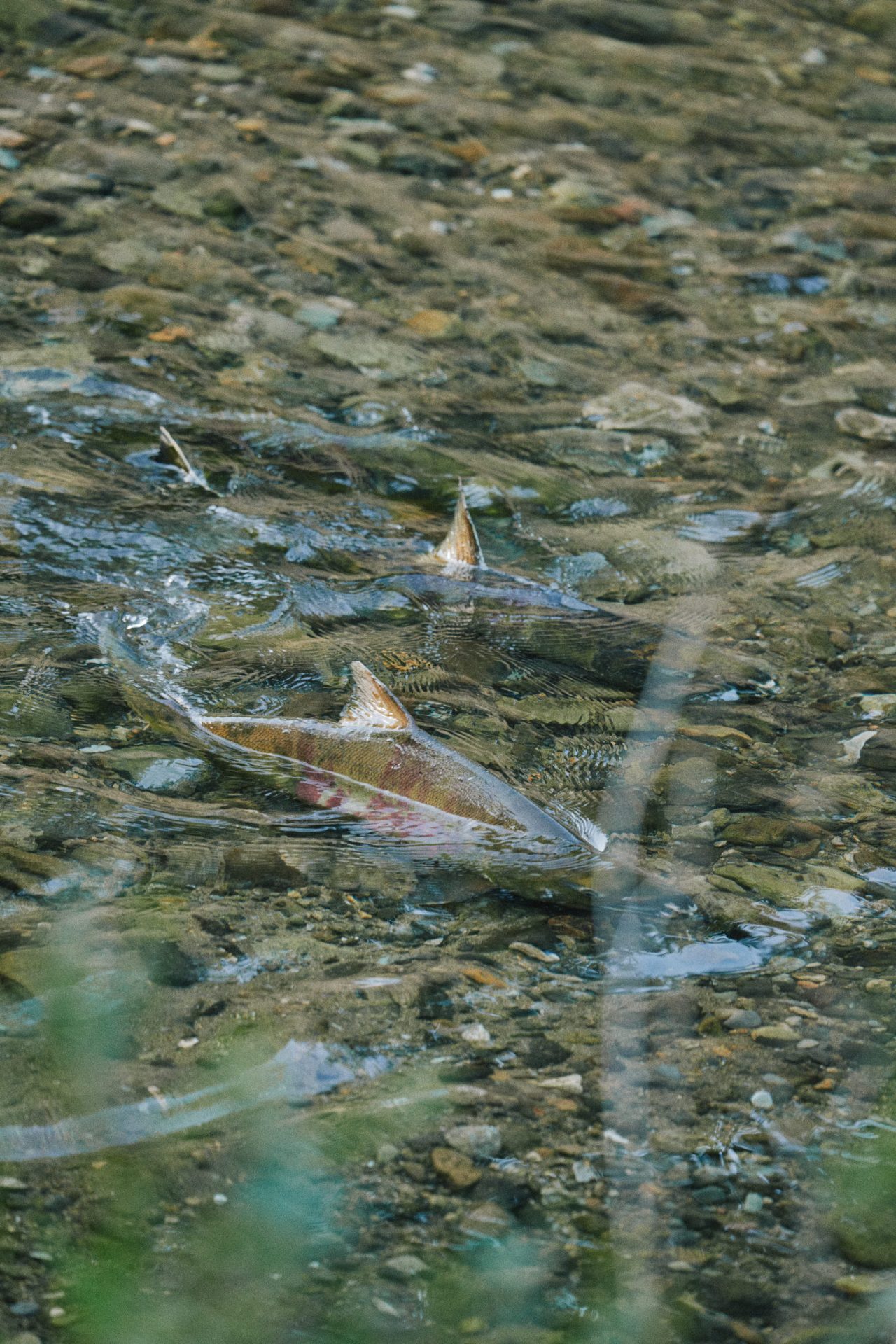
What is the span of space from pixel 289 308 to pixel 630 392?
162cm

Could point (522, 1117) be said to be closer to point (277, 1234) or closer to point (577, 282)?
point (277, 1234)

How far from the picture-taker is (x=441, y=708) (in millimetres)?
3639

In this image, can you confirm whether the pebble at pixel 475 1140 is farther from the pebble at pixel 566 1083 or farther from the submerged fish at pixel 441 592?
the submerged fish at pixel 441 592

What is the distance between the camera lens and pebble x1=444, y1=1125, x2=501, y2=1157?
2.32 metres

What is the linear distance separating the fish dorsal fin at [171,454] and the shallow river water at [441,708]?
0.05ft

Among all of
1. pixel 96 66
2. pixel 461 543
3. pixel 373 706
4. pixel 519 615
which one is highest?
pixel 96 66

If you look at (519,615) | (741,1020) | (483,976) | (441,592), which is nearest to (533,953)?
(483,976)

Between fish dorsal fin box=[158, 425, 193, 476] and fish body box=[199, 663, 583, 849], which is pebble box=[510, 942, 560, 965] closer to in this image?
fish body box=[199, 663, 583, 849]

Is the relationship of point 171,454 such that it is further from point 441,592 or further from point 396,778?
point 396,778

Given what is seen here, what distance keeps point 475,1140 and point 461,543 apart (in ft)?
7.81

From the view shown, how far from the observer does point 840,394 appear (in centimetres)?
583

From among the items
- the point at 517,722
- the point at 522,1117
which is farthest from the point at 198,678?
the point at 522,1117

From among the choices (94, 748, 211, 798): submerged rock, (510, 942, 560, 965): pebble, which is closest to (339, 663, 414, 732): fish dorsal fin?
(94, 748, 211, 798): submerged rock

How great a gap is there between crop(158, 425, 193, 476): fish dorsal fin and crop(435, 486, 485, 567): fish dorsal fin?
41.1 inches
